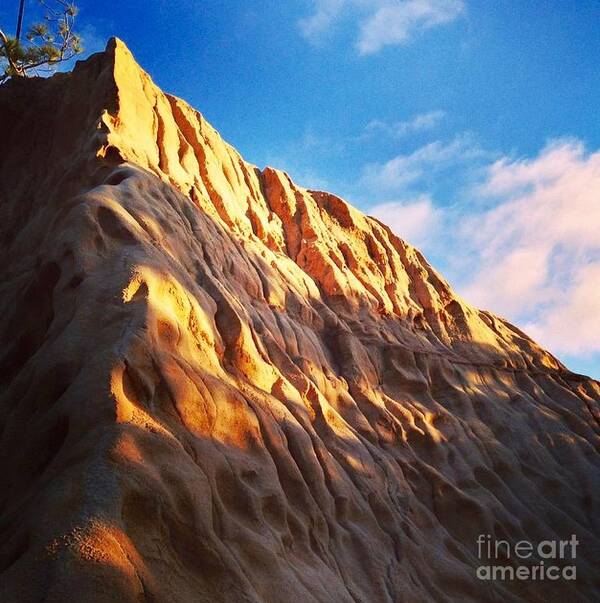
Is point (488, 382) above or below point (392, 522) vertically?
above

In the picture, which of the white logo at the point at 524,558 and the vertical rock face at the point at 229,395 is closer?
the vertical rock face at the point at 229,395

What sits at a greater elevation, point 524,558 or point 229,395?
point 229,395

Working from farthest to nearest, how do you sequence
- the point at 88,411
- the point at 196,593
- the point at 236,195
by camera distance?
the point at 236,195, the point at 88,411, the point at 196,593

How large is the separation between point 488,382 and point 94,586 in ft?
51.2

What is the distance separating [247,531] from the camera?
18.8 feet

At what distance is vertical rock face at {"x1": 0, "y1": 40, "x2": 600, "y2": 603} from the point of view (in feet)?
15.4

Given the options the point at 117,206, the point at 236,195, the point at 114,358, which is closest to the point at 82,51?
the point at 236,195

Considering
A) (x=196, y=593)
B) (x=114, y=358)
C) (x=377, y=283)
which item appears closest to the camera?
(x=196, y=593)

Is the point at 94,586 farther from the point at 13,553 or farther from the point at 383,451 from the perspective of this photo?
the point at 383,451

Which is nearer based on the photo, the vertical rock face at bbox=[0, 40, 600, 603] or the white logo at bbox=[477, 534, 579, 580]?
the vertical rock face at bbox=[0, 40, 600, 603]

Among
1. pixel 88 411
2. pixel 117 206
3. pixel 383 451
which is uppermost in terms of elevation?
pixel 117 206

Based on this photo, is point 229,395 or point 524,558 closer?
point 229,395

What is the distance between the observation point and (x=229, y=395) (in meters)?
7.14

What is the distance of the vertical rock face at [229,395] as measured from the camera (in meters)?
4.68
